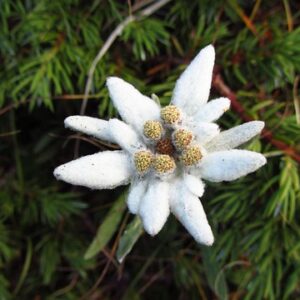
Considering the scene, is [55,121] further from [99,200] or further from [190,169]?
[190,169]

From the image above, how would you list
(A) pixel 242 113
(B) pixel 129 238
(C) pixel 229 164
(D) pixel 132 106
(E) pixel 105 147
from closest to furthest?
(C) pixel 229 164 → (D) pixel 132 106 → (B) pixel 129 238 → (A) pixel 242 113 → (E) pixel 105 147

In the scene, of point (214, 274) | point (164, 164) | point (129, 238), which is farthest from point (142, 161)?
point (214, 274)

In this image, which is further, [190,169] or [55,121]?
[55,121]

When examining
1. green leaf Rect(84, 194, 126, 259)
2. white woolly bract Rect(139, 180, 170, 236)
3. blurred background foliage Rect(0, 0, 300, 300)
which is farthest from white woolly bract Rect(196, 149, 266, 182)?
green leaf Rect(84, 194, 126, 259)

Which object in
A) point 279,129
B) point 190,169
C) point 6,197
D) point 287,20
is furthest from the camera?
point 6,197

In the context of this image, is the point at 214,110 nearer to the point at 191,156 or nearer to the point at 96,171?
the point at 191,156

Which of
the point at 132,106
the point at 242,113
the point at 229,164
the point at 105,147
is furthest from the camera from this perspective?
the point at 105,147


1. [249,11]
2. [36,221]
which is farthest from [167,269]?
[249,11]
